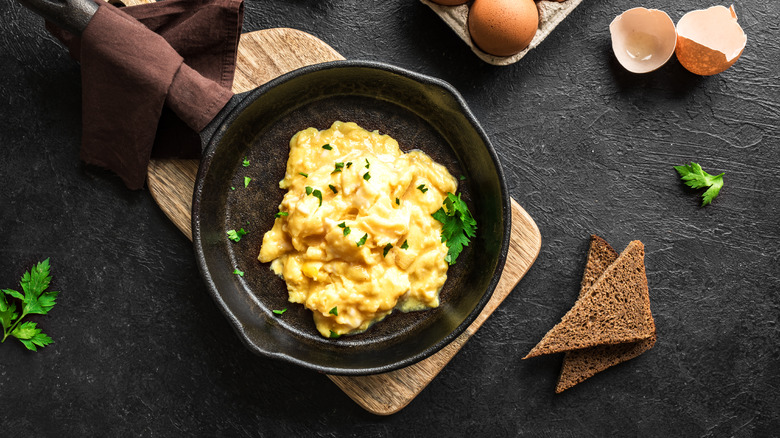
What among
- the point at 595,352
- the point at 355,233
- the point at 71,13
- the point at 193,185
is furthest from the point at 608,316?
the point at 71,13

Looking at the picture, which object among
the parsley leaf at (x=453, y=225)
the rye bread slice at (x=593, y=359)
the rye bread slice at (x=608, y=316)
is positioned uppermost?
the parsley leaf at (x=453, y=225)

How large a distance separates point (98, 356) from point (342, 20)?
7.16ft

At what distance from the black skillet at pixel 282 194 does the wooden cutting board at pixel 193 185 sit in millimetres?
136

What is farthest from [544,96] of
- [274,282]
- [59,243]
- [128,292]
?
[59,243]

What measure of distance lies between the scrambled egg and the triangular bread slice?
83 cm

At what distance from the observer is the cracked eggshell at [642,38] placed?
2.76 metres

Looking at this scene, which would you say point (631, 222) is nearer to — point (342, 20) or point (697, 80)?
point (697, 80)

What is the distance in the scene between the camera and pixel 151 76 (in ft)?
7.80

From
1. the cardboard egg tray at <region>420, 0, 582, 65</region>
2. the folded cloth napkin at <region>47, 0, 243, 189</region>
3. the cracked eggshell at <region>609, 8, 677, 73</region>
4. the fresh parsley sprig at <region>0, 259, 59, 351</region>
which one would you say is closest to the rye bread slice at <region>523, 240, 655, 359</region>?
the cracked eggshell at <region>609, 8, 677, 73</region>

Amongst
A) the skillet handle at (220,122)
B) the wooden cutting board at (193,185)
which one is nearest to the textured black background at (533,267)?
the wooden cutting board at (193,185)

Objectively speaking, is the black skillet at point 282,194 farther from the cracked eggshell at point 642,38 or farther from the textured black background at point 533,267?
the cracked eggshell at point 642,38

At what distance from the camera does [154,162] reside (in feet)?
8.57

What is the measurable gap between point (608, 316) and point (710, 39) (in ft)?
5.07

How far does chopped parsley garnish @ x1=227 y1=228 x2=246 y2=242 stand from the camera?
2.67 m
